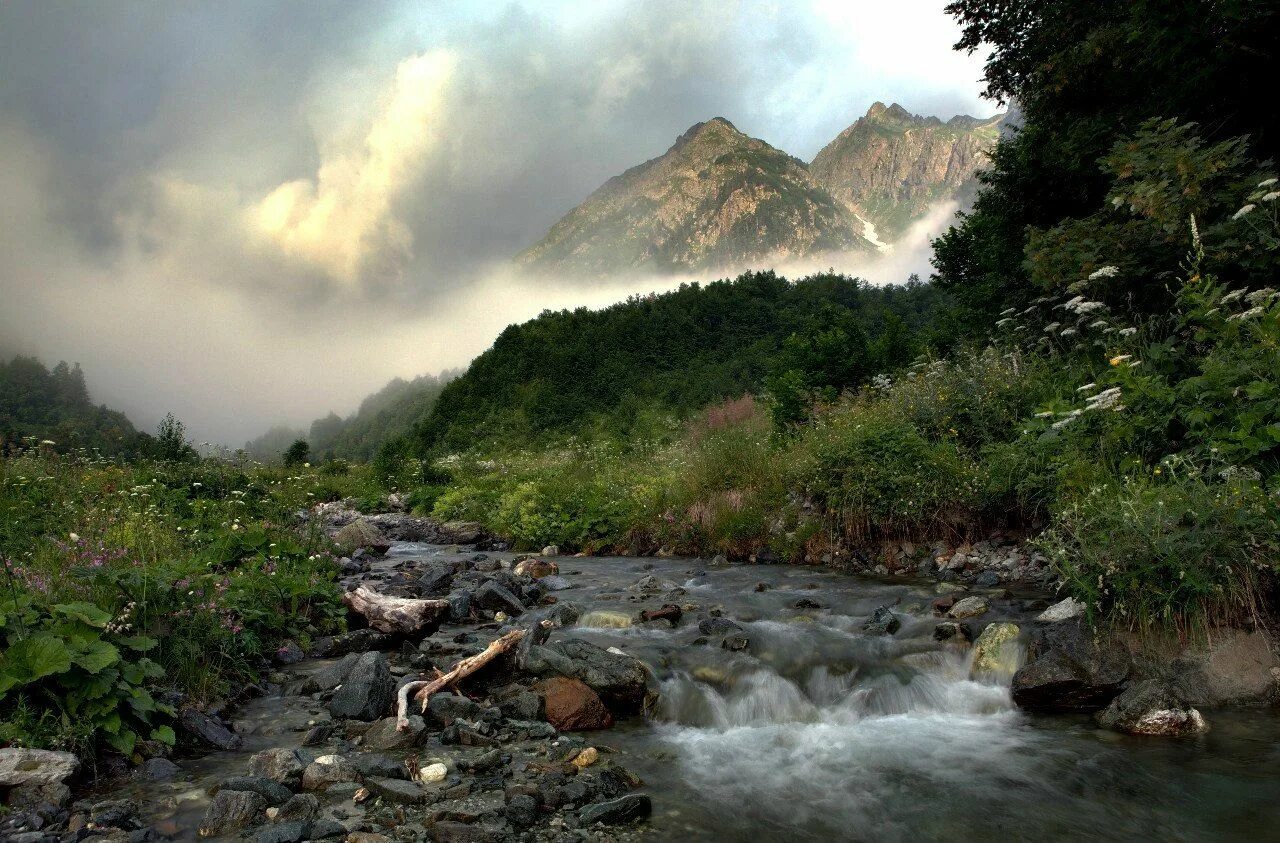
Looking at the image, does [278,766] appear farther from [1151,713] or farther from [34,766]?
[1151,713]

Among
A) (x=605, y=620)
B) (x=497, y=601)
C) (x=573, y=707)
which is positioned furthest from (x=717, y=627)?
(x=497, y=601)

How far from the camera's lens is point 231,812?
3158 mm

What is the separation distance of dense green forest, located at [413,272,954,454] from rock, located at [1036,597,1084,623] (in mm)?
29817

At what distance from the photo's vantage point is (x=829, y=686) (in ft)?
17.8

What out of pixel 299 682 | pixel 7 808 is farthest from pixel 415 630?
pixel 7 808

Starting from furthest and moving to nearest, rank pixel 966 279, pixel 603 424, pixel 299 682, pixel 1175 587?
1. pixel 603 424
2. pixel 966 279
3. pixel 299 682
4. pixel 1175 587

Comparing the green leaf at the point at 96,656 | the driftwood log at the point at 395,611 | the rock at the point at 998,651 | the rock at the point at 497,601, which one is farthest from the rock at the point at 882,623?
the green leaf at the point at 96,656

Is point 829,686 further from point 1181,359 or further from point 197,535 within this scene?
point 197,535

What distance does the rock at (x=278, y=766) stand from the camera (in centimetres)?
354

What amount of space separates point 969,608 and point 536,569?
20.6ft

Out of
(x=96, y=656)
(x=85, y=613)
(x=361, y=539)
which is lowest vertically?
(x=361, y=539)

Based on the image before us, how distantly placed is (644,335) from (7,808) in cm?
4700

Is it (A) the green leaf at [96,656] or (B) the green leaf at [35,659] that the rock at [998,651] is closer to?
(A) the green leaf at [96,656]

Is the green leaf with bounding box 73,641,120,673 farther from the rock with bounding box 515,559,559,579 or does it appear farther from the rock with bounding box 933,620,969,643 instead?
the rock with bounding box 515,559,559,579
